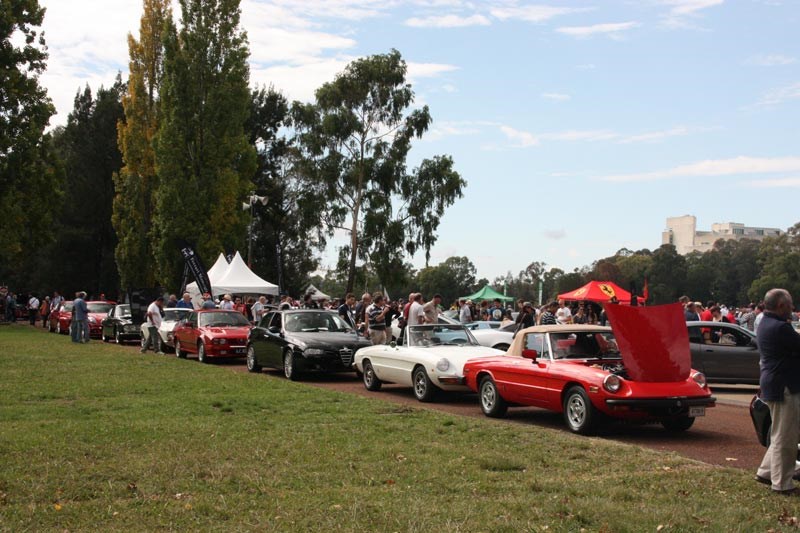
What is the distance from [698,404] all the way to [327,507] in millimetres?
5986

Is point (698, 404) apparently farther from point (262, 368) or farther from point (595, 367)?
point (262, 368)

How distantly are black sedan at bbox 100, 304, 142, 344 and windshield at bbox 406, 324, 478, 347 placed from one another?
1762 cm

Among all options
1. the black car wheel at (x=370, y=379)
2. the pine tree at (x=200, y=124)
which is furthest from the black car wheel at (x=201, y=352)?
the pine tree at (x=200, y=124)

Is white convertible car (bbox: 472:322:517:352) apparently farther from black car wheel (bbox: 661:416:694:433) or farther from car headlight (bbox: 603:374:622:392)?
Result: car headlight (bbox: 603:374:622:392)

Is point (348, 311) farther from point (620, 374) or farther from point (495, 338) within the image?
point (620, 374)

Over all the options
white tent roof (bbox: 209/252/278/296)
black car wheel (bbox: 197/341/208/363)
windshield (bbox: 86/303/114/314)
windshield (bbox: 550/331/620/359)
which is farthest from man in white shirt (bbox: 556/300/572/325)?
windshield (bbox: 86/303/114/314)

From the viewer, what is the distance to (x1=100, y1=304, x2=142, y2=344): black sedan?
31.2 meters

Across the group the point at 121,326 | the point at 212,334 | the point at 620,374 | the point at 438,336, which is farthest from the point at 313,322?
the point at 121,326

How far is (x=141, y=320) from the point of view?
3122 centimetres

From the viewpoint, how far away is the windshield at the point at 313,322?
64.3 ft

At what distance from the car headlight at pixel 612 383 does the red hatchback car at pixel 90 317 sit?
27.7 meters

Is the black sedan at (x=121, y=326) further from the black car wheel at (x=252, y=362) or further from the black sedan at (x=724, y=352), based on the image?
the black sedan at (x=724, y=352)

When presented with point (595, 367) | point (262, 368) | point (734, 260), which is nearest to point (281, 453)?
point (595, 367)

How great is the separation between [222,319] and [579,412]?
15.4 meters
